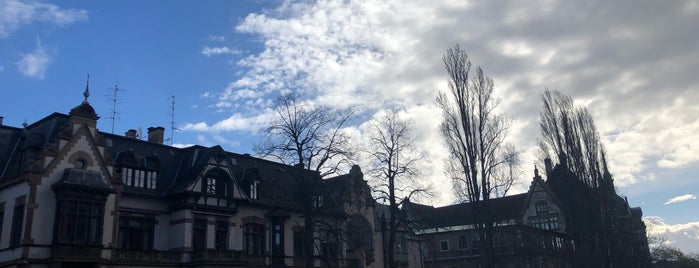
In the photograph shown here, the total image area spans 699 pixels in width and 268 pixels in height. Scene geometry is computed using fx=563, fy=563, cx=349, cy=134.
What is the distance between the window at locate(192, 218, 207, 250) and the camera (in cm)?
3531

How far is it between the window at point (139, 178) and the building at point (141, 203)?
6cm

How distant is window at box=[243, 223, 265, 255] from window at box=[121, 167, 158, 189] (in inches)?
284

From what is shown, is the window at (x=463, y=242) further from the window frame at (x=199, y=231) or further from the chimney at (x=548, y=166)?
the window frame at (x=199, y=231)

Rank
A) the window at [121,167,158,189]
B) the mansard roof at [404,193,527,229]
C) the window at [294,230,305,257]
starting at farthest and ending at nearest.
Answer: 1. the mansard roof at [404,193,527,229]
2. the window at [294,230,305,257]
3. the window at [121,167,158,189]

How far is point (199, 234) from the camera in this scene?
3566cm

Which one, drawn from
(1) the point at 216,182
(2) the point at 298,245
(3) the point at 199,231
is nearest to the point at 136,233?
(3) the point at 199,231

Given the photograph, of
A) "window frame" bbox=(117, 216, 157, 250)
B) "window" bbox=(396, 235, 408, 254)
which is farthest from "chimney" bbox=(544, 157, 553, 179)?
"window frame" bbox=(117, 216, 157, 250)

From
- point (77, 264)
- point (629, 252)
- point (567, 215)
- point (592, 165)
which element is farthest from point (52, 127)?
point (629, 252)

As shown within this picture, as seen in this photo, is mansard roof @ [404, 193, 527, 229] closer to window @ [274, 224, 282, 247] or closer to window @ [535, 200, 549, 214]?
window @ [535, 200, 549, 214]

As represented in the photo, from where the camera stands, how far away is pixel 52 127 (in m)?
32.4

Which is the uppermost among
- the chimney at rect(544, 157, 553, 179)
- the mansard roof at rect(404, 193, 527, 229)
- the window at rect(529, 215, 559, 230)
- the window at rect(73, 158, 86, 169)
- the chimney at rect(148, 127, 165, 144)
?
the chimney at rect(148, 127, 165, 144)

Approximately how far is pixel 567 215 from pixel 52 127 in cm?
4031

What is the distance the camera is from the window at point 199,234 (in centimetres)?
3531

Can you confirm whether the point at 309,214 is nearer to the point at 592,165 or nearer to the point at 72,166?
the point at 72,166
